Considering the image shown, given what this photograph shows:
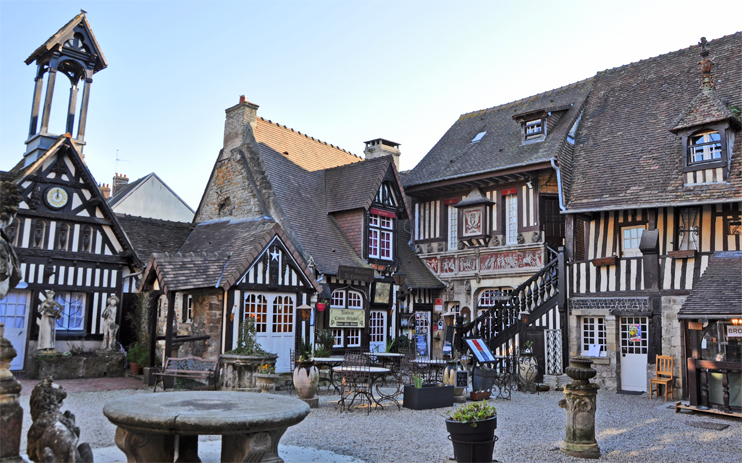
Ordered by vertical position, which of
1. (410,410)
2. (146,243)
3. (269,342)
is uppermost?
(146,243)

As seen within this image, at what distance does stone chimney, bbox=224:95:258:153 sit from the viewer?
1734cm

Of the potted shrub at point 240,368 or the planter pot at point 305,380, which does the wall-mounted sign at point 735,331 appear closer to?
the planter pot at point 305,380

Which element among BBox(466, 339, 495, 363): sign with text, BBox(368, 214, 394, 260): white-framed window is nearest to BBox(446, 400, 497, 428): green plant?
BBox(466, 339, 495, 363): sign with text

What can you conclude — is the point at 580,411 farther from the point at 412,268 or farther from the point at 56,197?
the point at 56,197

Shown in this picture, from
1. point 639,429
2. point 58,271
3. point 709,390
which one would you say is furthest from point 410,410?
point 58,271

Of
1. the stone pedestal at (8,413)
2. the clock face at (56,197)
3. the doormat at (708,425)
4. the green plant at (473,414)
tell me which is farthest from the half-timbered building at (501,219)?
the stone pedestal at (8,413)

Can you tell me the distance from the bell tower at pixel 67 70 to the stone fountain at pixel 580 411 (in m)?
12.4

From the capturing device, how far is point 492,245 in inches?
666

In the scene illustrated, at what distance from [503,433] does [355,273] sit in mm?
7839

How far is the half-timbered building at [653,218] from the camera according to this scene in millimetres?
12789

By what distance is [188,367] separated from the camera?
11.7 m

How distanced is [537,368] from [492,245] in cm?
456

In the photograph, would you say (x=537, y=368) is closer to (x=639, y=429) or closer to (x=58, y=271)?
(x=639, y=429)

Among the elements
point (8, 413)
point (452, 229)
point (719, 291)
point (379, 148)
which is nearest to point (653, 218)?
point (719, 291)
